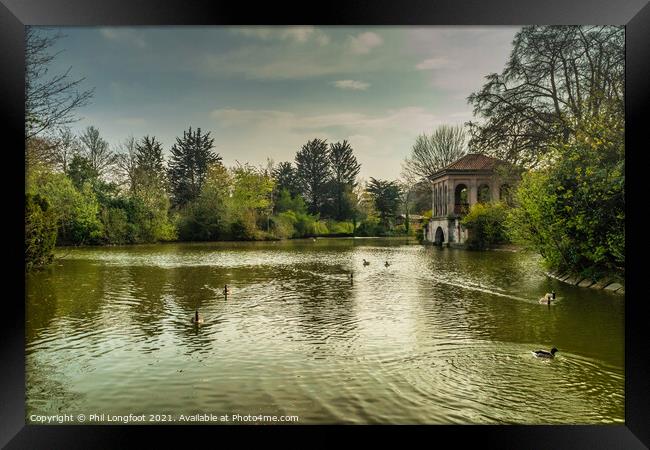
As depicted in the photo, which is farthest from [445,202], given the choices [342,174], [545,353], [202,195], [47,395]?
[47,395]

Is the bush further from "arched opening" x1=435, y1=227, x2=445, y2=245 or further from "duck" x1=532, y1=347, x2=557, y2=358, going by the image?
"duck" x1=532, y1=347, x2=557, y2=358

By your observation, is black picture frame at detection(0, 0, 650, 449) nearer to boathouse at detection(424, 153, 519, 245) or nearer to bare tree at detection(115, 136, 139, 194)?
bare tree at detection(115, 136, 139, 194)

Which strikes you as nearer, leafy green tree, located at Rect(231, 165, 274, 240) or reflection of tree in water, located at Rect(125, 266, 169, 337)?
reflection of tree in water, located at Rect(125, 266, 169, 337)

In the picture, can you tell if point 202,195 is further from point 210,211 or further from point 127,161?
point 127,161

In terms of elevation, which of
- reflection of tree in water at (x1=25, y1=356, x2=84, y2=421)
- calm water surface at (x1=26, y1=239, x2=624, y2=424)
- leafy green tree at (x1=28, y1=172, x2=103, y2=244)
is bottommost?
reflection of tree in water at (x1=25, y1=356, x2=84, y2=421)

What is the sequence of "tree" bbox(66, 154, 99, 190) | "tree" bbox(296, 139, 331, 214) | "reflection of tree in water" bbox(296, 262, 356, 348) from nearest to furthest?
"reflection of tree in water" bbox(296, 262, 356, 348), "tree" bbox(66, 154, 99, 190), "tree" bbox(296, 139, 331, 214)

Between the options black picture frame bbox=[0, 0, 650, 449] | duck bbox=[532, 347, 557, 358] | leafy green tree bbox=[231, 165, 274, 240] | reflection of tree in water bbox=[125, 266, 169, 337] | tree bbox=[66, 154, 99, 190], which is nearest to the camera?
black picture frame bbox=[0, 0, 650, 449]

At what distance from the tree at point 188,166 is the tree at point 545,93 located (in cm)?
1467

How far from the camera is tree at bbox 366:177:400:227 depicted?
2641cm

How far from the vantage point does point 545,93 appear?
1027 centimetres

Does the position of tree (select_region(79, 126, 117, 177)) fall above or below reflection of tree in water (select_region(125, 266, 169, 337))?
above

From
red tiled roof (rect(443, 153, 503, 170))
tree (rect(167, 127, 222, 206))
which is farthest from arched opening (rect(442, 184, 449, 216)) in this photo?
tree (rect(167, 127, 222, 206))

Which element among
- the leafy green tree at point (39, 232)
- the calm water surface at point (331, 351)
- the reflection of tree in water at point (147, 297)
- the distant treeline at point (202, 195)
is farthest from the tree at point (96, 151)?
the calm water surface at point (331, 351)

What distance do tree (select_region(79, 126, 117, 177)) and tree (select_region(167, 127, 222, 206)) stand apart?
238 inches
